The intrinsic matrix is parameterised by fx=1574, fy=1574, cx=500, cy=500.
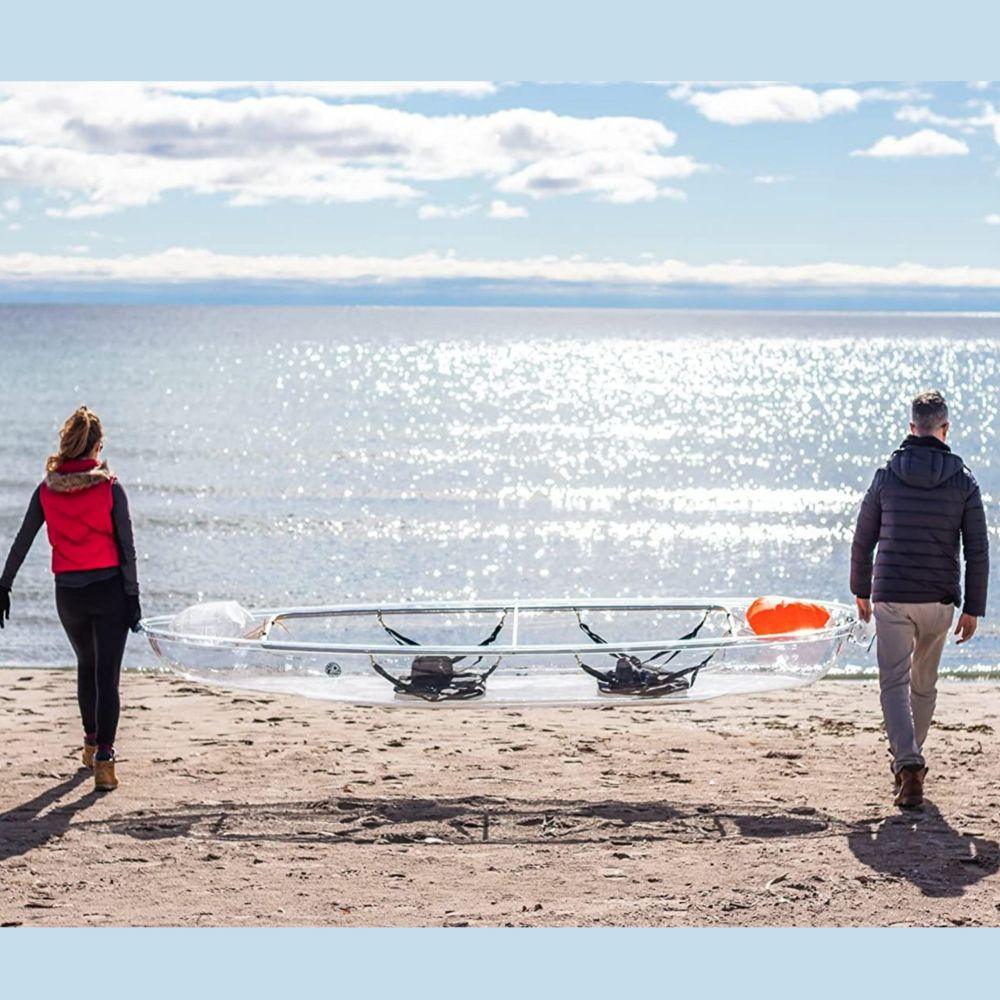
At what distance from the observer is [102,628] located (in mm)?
6586

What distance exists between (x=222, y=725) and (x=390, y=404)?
1841 inches

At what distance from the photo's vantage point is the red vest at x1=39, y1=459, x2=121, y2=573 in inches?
255

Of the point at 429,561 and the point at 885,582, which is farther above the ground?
the point at 885,582

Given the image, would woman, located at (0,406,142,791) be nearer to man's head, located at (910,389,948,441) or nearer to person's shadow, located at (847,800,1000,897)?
person's shadow, located at (847,800,1000,897)

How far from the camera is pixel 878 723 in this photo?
27.3ft

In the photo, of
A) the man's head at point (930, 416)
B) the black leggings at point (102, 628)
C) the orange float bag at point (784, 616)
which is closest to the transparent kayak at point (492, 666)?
the orange float bag at point (784, 616)

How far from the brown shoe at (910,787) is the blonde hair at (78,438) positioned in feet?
11.7

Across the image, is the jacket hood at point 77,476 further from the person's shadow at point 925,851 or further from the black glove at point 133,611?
the person's shadow at point 925,851

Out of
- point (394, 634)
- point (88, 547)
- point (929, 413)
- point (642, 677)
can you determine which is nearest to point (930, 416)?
point (929, 413)

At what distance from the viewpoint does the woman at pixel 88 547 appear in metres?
6.47

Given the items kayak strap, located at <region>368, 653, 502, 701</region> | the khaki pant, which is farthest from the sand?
kayak strap, located at <region>368, 653, 502, 701</region>

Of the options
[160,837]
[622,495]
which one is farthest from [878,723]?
[622,495]

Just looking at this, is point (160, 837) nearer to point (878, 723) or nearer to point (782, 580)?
point (878, 723)

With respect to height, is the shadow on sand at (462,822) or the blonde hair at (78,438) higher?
the blonde hair at (78,438)
